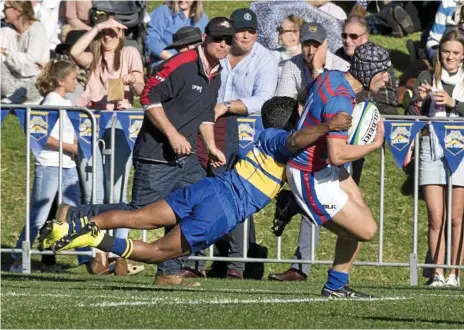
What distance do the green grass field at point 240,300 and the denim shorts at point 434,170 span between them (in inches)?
60.5

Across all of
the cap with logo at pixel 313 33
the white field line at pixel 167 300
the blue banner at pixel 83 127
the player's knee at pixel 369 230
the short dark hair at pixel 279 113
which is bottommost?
the white field line at pixel 167 300

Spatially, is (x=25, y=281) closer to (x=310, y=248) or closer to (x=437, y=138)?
(x=310, y=248)

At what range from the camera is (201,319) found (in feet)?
27.6

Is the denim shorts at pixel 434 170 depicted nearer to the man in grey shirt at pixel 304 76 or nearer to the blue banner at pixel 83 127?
the man in grey shirt at pixel 304 76

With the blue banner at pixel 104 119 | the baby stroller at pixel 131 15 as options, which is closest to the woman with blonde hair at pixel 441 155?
the blue banner at pixel 104 119

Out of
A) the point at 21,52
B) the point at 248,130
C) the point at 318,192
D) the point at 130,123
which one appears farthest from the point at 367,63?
the point at 21,52

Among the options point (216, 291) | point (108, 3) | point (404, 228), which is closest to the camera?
point (216, 291)

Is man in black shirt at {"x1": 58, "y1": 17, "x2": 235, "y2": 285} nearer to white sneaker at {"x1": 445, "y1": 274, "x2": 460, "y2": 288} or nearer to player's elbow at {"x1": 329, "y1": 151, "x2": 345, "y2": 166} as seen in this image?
player's elbow at {"x1": 329, "y1": 151, "x2": 345, "y2": 166}

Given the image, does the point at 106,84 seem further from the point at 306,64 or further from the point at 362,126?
the point at 362,126

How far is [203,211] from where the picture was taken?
1003cm

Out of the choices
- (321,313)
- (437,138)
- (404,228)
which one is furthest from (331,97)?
(404,228)

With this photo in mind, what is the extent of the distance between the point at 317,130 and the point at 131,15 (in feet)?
27.0

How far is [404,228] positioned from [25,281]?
585 centimetres

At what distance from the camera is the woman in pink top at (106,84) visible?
13836mm
